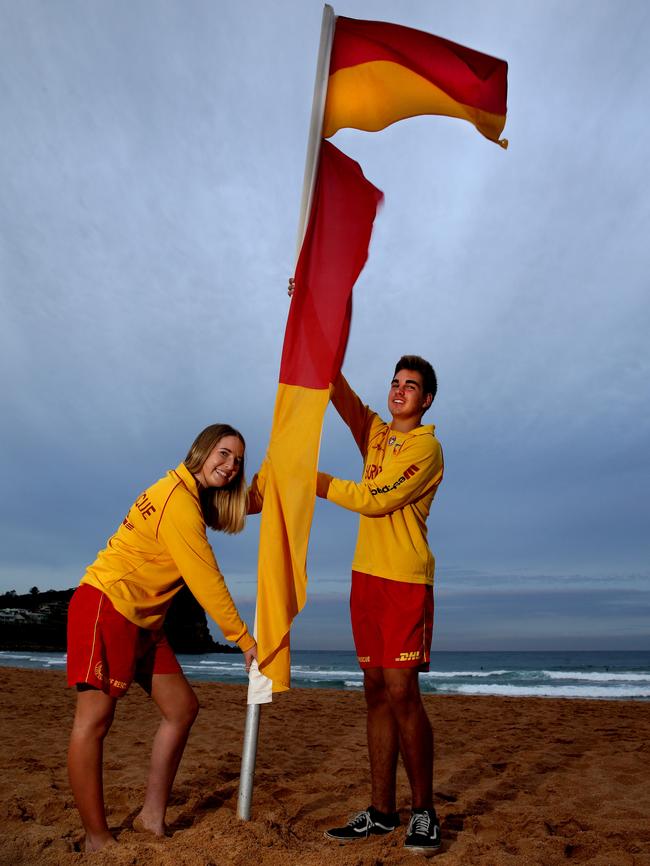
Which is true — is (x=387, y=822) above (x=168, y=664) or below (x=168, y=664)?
below

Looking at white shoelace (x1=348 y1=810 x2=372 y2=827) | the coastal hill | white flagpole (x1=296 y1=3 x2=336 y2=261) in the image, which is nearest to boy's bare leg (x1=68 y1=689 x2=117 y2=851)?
white shoelace (x1=348 y1=810 x2=372 y2=827)

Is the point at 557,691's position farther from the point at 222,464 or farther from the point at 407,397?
the point at 222,464

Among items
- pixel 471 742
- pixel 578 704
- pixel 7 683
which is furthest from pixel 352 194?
pixel 7 683

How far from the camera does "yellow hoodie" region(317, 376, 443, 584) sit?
2879mm

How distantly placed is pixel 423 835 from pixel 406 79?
3.61 m

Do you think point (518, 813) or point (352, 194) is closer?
point (352, 194)

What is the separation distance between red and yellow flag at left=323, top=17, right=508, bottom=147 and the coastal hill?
3275 cm

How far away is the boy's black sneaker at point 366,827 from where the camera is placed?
2904 mm

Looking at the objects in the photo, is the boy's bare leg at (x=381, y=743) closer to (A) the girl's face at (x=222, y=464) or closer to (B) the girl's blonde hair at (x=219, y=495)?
(B) the girl's blonde hair at (x=219, y=495)

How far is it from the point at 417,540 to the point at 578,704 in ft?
27.9

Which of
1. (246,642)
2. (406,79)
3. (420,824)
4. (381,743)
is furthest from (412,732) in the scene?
(406,79)

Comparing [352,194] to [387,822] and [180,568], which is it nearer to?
[180,568]

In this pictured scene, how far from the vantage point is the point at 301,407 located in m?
2.96

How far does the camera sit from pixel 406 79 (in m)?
3.42
